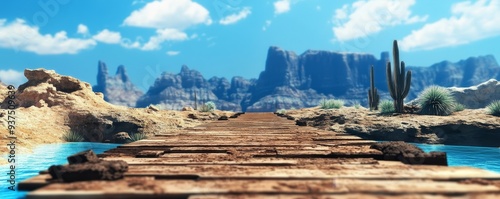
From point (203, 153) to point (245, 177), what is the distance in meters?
1.38

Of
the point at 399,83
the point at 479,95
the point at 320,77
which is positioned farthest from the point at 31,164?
the point at 320,77

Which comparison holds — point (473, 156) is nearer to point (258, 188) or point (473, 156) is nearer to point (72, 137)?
point (258, 188)

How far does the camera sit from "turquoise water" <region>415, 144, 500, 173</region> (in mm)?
10758

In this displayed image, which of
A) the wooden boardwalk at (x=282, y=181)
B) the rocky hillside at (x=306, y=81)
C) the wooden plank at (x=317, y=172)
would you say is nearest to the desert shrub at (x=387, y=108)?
the wooden boardwalk at (x=282, y=181)

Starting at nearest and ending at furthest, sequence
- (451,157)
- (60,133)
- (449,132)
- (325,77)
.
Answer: (451,157), (449,132), (60,133), (325,77)

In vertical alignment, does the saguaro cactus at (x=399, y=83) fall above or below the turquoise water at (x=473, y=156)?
above

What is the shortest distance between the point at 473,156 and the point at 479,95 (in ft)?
85.5

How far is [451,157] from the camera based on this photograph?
12242mm

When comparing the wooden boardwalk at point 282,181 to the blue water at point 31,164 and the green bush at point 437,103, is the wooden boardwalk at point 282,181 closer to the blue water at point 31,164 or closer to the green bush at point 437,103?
the blue water at point 31,164

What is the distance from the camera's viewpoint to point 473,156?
12539mm

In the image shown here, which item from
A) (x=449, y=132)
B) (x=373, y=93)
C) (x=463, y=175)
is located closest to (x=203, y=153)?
(x=463, y=175)

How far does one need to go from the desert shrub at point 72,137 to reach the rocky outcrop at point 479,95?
3077 centimetres

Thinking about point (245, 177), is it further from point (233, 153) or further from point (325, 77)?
point (325, 77)

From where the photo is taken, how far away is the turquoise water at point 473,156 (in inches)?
424
